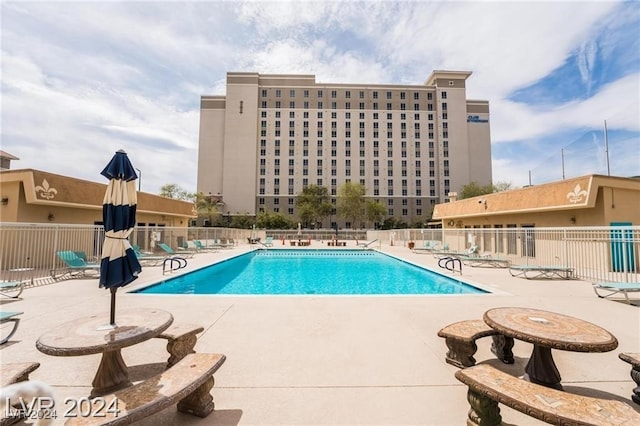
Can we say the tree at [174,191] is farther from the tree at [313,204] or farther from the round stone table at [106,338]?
the round stone table at [106,338]

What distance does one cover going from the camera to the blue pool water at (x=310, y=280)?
1008 centimetres

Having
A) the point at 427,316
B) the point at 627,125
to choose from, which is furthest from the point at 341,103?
the point at 627,125

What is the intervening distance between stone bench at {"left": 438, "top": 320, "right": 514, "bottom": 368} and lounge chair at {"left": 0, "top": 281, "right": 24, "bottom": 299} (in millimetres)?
9679

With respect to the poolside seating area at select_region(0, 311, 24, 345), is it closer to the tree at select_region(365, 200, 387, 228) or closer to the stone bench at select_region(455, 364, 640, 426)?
the stone bench at select_region(455, 364, 640, 426)

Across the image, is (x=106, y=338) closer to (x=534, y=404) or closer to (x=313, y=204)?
(x=534, y=404)

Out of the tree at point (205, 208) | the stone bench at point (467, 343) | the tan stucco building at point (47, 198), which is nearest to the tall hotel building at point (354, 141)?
the tree at point (205, 208)

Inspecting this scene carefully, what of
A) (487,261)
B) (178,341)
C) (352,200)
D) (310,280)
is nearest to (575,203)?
(487,261)

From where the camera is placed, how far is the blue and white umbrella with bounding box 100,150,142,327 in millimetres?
3186

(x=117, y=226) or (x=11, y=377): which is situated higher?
(x=117, y=226)

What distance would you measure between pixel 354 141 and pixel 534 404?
65727 mm

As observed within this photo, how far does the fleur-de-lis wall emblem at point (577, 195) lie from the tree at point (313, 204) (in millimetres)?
46325

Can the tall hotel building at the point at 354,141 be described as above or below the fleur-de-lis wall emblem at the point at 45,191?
above

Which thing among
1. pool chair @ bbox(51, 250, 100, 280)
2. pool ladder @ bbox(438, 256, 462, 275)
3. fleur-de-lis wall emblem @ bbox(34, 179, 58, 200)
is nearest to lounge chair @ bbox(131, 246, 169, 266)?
pool chair @ bbox(51, 250, 100, 280)

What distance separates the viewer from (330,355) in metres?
3.99
